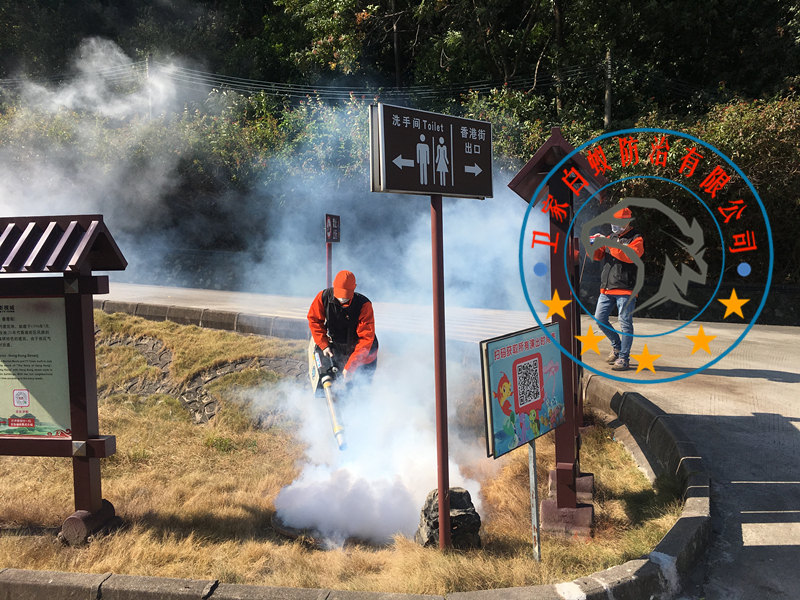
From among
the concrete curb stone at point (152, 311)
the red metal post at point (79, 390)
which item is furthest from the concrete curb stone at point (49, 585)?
the concrete curb stone at point (152, 311)

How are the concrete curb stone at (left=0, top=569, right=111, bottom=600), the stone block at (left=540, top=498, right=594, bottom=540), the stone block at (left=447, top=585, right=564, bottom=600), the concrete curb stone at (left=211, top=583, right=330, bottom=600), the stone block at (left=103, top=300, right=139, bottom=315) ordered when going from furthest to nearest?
the stone block at (left=103, top=300, right=139, bottom=315), the stone block at (left=540, top=498, right=594, bottom=540), the concrete curb stone at (left=0, top=569, right=111, bottom=600), the concrete curb stone at (left=211, top=583, right=330, bottom=600), the stone block at (left=447, top=585, right=564, bottom=600)

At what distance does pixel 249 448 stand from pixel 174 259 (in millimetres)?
11860

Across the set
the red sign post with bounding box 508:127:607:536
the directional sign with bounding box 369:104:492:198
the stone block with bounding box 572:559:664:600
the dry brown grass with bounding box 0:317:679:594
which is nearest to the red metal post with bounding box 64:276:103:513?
the dry brown grass with bounding box 0:317:679:594

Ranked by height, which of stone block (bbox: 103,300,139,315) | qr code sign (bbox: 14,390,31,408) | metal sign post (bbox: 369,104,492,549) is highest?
metal sign post (bbox: 369,104,492,549)

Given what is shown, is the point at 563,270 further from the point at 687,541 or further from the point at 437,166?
the point at 687,541

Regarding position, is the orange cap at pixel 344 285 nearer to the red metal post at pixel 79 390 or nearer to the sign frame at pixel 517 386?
the red metal post at pixel 79 390

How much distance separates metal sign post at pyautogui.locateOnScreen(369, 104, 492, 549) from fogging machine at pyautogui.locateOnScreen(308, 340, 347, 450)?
68.0 inches

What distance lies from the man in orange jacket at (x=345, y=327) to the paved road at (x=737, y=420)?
258 cm

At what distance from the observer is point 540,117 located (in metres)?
13.8

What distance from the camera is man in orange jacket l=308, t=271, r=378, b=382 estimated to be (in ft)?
17.3

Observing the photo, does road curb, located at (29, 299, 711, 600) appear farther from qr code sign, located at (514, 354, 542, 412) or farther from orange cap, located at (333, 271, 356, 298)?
orange cap, located at (333, 271, 356, 298)

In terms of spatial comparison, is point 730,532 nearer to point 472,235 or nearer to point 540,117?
point 472,235

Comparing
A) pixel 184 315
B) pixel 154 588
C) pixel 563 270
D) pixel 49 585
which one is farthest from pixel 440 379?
pixel 184 315

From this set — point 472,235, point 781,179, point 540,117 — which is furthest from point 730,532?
point 540,117
